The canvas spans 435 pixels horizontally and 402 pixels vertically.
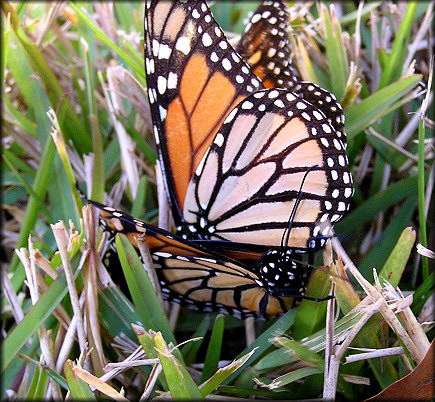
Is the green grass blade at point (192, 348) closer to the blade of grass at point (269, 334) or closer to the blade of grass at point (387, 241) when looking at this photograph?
the blade of grass at point (269, 334)

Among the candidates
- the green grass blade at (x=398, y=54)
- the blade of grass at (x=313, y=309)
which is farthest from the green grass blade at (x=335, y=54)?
the blade of grass at (x=313, y=309)

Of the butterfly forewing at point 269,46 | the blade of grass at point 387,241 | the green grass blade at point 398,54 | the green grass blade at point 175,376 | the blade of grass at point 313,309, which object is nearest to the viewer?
the green grass blade at point 175,376

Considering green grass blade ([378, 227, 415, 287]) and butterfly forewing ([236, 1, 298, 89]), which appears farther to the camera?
butterfly forewing ([236, 1, 298, 89])

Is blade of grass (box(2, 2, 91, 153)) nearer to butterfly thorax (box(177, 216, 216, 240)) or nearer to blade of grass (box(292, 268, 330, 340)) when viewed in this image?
butterfly thorax (box(177, 216, 216, 240))

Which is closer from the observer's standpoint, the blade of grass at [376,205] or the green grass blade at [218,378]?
the green grass blade at [218,378]

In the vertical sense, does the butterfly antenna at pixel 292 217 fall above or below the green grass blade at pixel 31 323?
above

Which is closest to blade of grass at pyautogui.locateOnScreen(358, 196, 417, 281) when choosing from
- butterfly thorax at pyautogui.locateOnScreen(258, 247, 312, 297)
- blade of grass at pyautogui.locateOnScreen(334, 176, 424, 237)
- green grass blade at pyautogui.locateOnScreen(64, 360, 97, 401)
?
blade of grass at pyautogui.locateOnScreen(334, 176, 424, 237)
